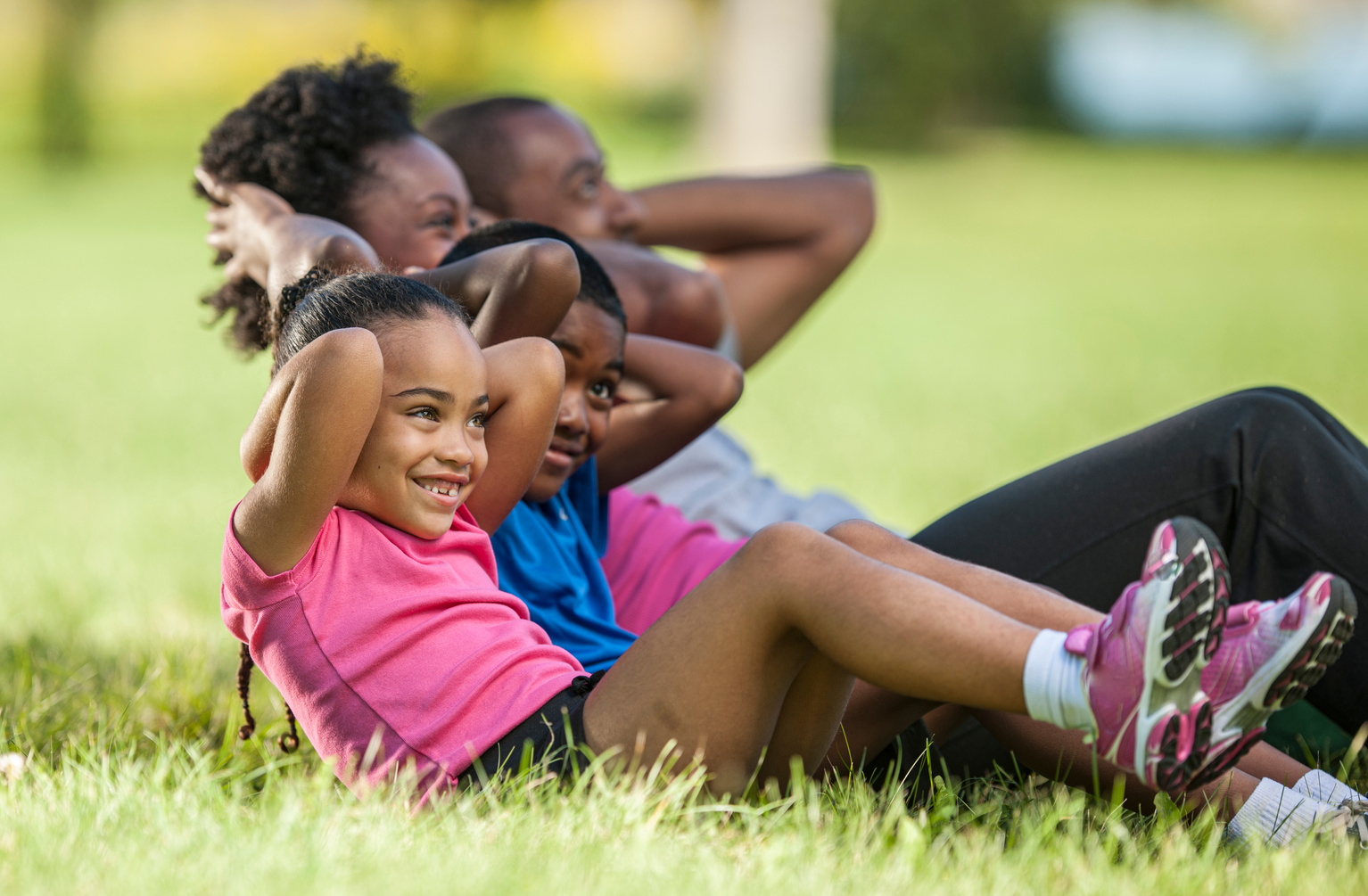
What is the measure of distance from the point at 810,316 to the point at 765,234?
8589 millimetres

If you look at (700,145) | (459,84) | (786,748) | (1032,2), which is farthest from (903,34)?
(786,748)

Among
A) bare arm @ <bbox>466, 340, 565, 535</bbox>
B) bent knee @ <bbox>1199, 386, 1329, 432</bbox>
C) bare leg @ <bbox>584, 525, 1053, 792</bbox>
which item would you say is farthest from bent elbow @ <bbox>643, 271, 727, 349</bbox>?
bare leg @ <bbox>584, 525, 1053, 792</bbox>

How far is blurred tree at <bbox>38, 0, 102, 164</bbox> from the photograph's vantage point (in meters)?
23.5

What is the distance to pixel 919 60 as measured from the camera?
90.5ft

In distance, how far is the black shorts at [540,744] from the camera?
84.4 inches

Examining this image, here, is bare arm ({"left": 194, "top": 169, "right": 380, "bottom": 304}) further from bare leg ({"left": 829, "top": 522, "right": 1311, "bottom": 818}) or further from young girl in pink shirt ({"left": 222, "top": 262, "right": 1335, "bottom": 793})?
bare leg ({"left": 829, "top": 522, "right": 1311, "bottom": 818})

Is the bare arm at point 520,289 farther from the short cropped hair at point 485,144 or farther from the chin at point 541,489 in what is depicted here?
the short cropped hair at point 485,144

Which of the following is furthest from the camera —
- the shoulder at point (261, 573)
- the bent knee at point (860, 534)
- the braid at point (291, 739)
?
the braid at point (291, 739)

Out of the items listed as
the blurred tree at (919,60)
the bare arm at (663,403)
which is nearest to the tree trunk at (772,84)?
the blurred tree at (919,60)

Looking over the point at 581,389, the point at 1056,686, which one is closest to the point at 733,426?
the point at 581,389

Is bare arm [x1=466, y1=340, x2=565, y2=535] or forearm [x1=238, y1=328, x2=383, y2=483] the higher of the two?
forearm [x1=238, y1=328, x2=383, y2=483]

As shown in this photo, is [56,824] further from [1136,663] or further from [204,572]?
[204,572]

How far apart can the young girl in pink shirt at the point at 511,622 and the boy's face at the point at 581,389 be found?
371 mm

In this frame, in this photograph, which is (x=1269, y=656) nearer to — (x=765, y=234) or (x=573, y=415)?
(x=573, y=415)
